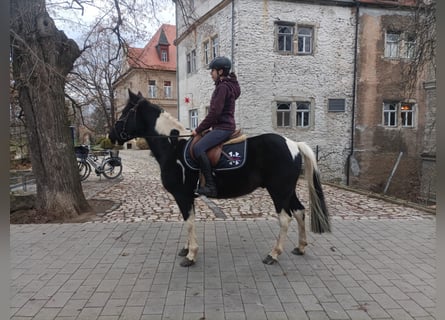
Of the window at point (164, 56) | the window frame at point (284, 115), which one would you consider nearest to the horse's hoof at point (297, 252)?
the window frame at point (284, 115)

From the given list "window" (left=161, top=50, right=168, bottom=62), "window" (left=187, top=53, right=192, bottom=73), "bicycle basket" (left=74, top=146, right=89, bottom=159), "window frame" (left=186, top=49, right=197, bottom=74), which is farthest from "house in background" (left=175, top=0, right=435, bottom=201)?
"window" (left=161, top=50, right=168, bottom=62)

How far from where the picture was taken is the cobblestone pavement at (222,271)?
9.70 ft

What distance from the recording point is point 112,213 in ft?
21.5

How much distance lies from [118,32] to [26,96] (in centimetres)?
259

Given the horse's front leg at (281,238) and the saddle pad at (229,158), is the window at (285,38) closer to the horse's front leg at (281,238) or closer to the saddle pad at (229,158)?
the saddle pad at (229,158)

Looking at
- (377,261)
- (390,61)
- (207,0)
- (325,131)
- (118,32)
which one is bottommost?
(377,261)

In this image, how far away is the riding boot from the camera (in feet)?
12.5

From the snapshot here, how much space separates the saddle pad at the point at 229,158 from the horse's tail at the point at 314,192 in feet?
2.86

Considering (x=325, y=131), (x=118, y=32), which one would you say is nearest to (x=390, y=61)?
(x=325, y=131)

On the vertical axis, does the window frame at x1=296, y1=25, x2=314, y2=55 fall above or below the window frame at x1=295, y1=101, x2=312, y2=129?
above

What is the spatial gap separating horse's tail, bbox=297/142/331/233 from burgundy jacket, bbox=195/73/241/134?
1089mm

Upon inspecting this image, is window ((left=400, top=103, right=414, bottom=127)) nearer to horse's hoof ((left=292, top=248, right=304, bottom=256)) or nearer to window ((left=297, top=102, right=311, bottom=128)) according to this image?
window ((left=297, top=102, right=311, bottom=128))

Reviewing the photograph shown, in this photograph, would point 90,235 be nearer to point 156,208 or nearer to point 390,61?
point 156,208

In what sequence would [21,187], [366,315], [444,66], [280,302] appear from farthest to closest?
[21,187]
[280,302]
[366,315]
[444,66]
